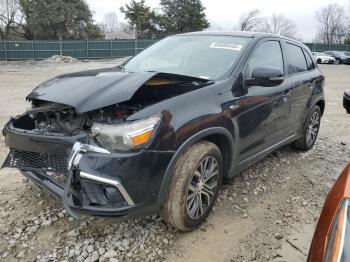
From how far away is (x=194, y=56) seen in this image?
386cm

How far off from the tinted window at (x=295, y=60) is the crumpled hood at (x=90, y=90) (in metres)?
2.33

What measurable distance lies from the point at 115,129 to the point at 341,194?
5.02 ft

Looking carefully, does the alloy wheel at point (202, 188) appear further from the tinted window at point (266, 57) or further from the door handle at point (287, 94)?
the door handle at point (287, 94)

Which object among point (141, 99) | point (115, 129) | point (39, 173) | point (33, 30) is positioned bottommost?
point (39, 173)

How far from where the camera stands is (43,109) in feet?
10.0

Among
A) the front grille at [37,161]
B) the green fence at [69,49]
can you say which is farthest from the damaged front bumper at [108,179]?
the green fence at [69,49]

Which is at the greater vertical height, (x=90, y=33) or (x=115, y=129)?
(x=90, y=33)

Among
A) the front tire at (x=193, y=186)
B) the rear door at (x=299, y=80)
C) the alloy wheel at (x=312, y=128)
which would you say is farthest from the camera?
the alloy wheel at (x=312, y=128)

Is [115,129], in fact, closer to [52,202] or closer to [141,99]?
[141,99]

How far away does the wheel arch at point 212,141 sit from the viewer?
2.72 meters

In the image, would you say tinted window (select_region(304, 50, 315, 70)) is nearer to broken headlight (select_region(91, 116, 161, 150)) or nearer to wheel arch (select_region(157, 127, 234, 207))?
wheel arch (select_region(157, 127, 234, 207))

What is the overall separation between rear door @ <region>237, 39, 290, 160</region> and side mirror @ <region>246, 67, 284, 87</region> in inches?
2.6

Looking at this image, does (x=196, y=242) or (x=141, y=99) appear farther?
(x=196, y=242)

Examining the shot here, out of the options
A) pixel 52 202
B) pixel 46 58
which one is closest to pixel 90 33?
pixel 46 58
